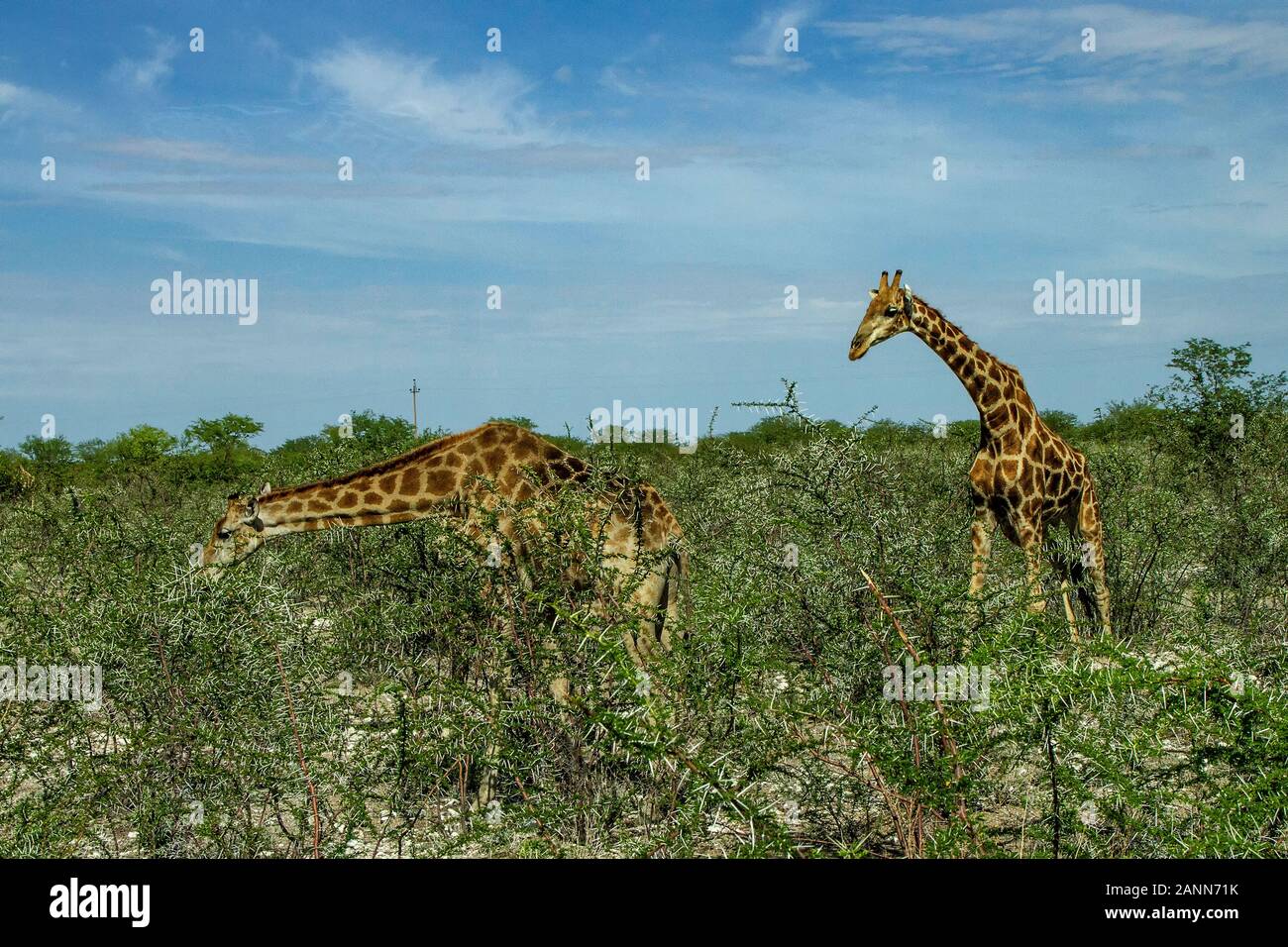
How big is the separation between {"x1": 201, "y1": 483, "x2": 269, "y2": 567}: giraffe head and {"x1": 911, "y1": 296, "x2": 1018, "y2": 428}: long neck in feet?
18.6

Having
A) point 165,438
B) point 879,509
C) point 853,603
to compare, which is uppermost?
point 165,438

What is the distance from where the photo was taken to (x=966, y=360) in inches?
381

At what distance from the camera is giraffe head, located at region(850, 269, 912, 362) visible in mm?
9617

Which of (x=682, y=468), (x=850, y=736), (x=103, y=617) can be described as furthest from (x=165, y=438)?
(x=850, y=736)

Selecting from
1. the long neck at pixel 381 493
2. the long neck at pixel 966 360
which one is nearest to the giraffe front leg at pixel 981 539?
the long neck at pixel 966 360

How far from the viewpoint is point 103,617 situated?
509 centimetres

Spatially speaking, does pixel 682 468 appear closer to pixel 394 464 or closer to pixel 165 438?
pixel 394 464

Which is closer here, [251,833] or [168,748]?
[251,833]

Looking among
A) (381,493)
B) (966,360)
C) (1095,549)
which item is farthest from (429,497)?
(1095,549)

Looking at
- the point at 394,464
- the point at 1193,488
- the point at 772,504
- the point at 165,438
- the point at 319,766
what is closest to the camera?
the point at 319,766

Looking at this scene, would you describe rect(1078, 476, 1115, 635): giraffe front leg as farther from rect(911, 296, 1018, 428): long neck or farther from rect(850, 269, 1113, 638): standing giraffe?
rect(911, 296, 1018, 428): long neck

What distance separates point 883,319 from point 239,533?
558cm

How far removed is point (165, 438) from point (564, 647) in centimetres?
2904

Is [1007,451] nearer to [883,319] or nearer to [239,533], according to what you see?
[883,319]
